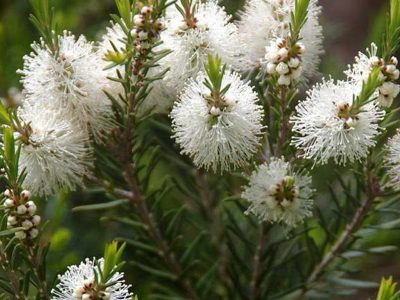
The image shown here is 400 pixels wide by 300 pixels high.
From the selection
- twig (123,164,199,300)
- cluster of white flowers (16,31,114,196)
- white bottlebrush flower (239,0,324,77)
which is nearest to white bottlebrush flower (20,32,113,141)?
cluster of white flowers (16,31,114,196)

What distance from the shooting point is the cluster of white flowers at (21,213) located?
2.80 ft

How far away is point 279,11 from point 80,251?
651 millimetres

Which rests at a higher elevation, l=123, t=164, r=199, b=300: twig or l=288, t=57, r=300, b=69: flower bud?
l=288, t=57, r=300, b=69: flower bud

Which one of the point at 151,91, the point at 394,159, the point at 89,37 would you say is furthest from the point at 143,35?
the point at 89,37

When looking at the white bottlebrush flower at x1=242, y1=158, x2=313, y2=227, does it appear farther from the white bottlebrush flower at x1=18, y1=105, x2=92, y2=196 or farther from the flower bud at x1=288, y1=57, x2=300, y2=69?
the white bottlebrush flower at x1=18, y1=105, x2=92, y2=196

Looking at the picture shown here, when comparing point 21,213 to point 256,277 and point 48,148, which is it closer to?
point 48,148

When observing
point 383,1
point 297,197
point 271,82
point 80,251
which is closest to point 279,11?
point 271,82

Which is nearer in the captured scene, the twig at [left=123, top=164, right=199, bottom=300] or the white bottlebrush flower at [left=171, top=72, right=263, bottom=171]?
the white bottlebrush flower at [left=171, top=72, right=263, bottom=171]

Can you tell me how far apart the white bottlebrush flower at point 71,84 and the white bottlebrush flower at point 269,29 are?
0.21 m

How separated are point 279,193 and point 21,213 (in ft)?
1.04

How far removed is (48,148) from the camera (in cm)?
91

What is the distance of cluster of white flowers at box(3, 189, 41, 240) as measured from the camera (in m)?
0.85

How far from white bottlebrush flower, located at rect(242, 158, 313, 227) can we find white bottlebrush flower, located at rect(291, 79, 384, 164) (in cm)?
4

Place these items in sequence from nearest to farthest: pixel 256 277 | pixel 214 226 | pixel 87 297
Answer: pixel 87 297 < pixel 256 277 < pixel 214 226
